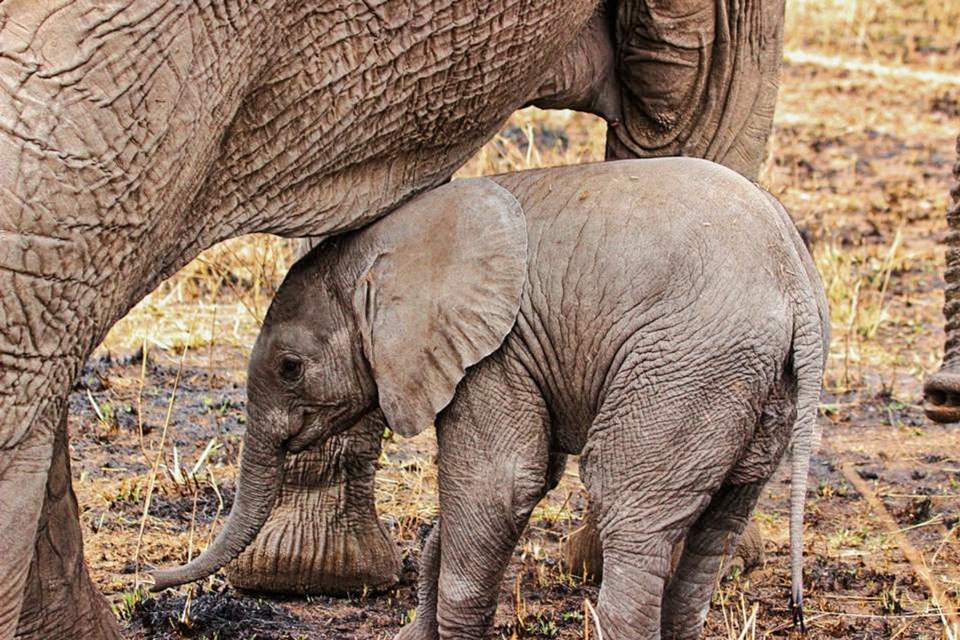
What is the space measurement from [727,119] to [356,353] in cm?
126

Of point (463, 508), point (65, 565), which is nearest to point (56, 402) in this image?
point (65, 565)

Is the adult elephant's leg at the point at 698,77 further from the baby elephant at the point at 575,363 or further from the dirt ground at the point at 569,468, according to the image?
the dirt ground at the point at 569,468

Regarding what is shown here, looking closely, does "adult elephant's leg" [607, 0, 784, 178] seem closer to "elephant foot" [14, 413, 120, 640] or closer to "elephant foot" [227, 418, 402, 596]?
"elephant foot" [227, 418, 402, 596]

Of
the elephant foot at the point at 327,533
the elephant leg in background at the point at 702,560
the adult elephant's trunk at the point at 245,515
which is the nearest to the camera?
the elephant leg in background at the point at 702,560

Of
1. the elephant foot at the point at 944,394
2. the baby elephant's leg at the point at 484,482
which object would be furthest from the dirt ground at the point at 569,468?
the baby elephant's leg at the point at 484,482

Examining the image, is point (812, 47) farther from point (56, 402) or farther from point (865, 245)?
point (56, 402)

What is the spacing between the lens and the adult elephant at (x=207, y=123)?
2961 millimetres

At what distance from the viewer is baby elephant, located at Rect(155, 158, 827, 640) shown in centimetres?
344

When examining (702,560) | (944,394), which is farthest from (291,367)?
(944,394)

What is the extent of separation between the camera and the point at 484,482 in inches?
142

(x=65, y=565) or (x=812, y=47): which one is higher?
(x=812, y=47)

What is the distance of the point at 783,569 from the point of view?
15.2 ft

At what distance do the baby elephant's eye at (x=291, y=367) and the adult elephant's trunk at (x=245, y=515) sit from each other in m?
0.18

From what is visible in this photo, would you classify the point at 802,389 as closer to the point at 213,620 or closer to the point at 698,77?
the point at 698,77
